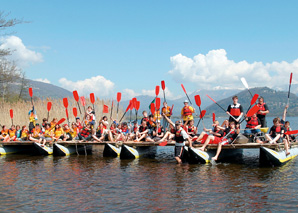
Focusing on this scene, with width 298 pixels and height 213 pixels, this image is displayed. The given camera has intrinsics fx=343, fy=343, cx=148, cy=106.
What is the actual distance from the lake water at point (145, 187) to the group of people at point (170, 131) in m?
0.92

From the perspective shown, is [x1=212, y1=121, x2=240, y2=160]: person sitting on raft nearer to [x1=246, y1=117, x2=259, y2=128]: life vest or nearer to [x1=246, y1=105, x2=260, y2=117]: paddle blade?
[x1=246, y1=105, x2=260, y2=117]: paddle blade

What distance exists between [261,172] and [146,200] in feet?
14.5

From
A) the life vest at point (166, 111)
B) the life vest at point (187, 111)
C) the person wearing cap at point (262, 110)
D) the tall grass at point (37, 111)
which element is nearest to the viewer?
the person wearing cap at point (262, 110)

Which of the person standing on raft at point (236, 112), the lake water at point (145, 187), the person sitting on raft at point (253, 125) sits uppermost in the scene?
the person standing on raft at point (236, 112)

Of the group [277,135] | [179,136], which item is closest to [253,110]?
[277,135]

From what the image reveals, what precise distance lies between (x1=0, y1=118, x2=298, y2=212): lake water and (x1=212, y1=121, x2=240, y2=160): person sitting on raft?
1.96 ft

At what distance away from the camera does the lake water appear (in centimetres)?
690

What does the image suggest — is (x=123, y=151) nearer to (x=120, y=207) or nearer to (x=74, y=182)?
(x=74, y=182)

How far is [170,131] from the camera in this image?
43.9 ft

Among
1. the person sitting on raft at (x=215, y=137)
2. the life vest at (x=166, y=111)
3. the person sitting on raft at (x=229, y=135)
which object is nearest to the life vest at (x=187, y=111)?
the life vest at (x=166, y=111)

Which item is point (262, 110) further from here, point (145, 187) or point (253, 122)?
point (145, 187)

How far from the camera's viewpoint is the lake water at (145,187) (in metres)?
6.90

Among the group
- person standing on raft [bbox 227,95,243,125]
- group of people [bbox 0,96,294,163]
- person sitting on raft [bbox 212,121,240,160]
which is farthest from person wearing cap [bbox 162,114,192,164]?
person standing on raft [bbox 227,95,243,125]

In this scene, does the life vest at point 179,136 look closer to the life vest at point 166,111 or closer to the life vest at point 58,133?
the life vest at point 166,111
